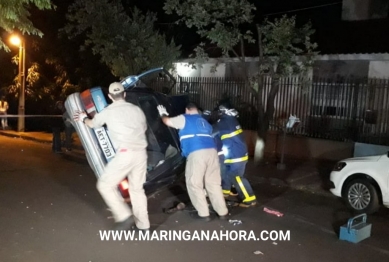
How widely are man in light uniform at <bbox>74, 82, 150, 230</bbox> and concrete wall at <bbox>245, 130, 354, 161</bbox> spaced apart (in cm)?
819

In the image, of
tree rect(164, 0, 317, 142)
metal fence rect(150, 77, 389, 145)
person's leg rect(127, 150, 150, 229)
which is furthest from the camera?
metal fence rect(150, 77, 389, 145)

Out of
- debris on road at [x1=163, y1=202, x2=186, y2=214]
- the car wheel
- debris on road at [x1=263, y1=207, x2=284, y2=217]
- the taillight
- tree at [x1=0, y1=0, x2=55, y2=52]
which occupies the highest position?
tree at [x1=0, y1=0, x2=55, y2=52]

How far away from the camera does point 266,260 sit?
625cm

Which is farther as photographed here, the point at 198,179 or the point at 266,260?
the point at 198,179

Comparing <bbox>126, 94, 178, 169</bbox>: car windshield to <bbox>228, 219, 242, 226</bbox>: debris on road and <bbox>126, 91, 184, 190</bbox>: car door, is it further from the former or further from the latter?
<bbox>228, 219, 242, 226</bbox>: debris on road

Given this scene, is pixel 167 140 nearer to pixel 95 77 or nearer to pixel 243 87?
pixel 243 87

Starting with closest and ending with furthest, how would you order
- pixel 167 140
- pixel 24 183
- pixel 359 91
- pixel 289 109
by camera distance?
pixel 167 140 → pixel 24 183 → pixel 359 91 → pixel 289 109

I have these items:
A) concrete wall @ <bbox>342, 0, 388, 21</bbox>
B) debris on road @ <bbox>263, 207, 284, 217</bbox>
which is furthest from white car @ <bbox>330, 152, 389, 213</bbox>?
concrete wall @ <bbox>342, 0, 388, 21</bbox>

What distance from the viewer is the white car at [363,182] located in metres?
8.54

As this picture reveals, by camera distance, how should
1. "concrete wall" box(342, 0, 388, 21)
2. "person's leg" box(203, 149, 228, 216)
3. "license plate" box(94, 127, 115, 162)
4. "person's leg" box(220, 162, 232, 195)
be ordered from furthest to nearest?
"concrete wall" box(342, 0, 388, 21) < "person's leg" box(220, 162, 232, 195) < "person's leg" box(203, 149, 228, 216) < "license plate" box(94, 127, 115, 162)

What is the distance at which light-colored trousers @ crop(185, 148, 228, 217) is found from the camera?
754 cm

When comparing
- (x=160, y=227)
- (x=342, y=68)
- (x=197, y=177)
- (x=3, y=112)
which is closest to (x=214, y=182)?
(x=197, y=177)

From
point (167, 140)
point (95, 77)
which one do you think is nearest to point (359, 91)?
point (167, 140)

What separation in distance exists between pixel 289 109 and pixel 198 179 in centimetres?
843
